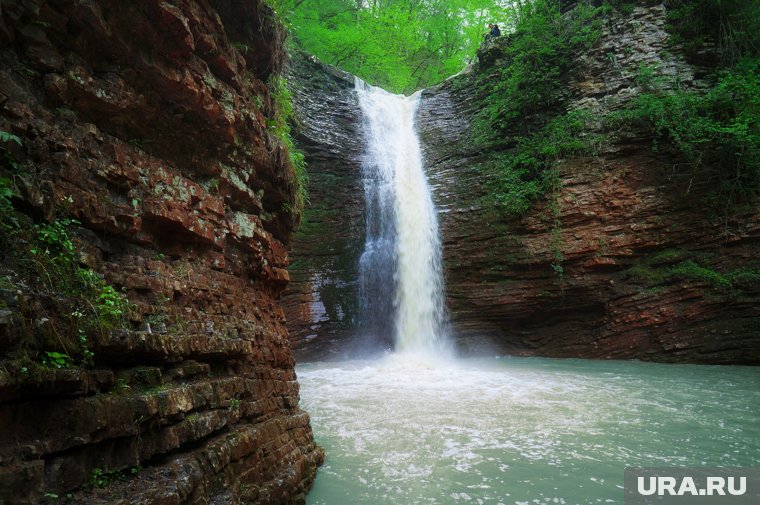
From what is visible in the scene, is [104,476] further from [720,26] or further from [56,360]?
[720,26]

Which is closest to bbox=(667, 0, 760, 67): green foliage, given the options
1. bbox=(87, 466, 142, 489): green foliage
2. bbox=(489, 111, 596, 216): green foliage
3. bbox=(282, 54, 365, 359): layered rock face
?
bbox=(489, 111, 596, 216): green foliage

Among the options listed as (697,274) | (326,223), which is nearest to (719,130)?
(697,274)

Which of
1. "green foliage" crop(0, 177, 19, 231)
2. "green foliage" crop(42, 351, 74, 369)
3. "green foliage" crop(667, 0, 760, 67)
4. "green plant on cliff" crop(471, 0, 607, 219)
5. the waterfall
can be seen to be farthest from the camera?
the waterfall

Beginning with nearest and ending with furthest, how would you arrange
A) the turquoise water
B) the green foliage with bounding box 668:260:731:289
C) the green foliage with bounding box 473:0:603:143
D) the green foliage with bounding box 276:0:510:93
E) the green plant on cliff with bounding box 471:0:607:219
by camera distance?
the turquoise water, the green foliage with bounding box 668:260:731:289, the green plant on cliff with bounding box 471:0:607:219, the green foliage with bounding box 473:0:603:143, the green foliage with bounding box 276:0:510:93

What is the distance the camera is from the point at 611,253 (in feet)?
36.3

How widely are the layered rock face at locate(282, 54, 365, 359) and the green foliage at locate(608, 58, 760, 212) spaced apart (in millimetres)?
8373

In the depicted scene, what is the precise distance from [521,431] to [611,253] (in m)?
7.21

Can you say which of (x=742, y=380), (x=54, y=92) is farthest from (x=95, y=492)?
(x=742, y=380)

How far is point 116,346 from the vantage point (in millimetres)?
2670

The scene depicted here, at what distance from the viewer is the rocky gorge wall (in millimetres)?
10250

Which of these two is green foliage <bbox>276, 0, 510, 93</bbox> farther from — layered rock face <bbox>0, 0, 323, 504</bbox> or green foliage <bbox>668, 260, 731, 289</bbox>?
layered rock face <bbox>0, 0, 323, 504</bbox>

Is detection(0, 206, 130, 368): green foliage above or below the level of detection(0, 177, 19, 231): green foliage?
below

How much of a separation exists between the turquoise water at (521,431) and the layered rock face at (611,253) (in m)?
1.40

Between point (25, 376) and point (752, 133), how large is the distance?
13254 millimetres
